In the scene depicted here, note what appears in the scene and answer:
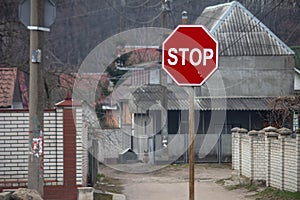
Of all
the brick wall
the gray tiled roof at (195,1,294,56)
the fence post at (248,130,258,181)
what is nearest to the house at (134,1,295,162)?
the gray tiled roof at (195,1,294,56)

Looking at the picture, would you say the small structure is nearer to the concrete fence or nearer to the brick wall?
the concrete fence

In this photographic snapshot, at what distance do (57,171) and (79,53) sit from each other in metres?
14.9

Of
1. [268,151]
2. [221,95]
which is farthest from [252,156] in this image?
[221,95]

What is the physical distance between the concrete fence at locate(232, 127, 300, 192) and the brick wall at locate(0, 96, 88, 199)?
5.38 metres

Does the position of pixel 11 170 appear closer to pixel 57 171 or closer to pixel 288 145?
pixel 57 171

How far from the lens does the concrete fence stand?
47.4 feet

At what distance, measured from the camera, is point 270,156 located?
16.5 meters

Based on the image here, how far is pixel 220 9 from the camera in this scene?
3512cm

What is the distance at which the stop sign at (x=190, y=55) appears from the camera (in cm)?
712

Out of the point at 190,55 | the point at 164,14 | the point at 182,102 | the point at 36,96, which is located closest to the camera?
the point at 190,55

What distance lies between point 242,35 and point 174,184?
49.9 ft

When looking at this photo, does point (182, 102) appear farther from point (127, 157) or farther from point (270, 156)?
point (270, 156)

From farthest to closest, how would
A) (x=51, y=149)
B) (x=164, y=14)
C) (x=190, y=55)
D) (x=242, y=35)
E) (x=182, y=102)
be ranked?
1. (x=242, y=35)
2. (x=182, y=102)
3. (x=164, y=14)
4. (x=51, y=149)
5. (x=190, y=55)

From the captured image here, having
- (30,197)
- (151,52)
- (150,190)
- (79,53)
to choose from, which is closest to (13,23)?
(150,190)
